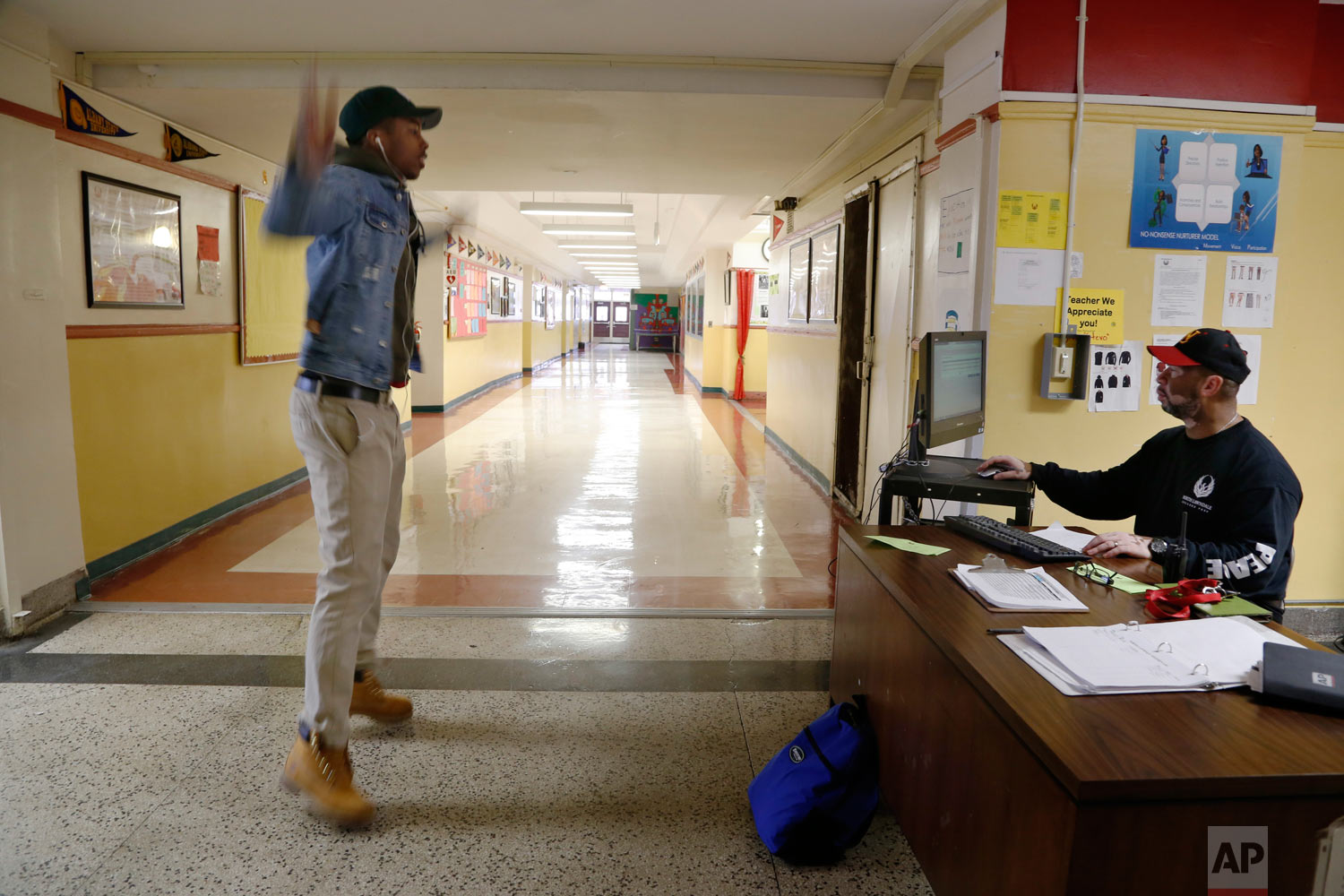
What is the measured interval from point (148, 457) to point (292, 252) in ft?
6.89

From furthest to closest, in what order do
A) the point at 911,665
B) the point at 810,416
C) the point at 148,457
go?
the point at 810,416 < the point at 148,457 < the point at 911,665

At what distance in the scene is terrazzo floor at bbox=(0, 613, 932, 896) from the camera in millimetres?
1768

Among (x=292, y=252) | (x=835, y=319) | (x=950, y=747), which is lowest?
(x=950, y=747)

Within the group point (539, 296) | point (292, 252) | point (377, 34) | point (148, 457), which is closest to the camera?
point (377, 34)

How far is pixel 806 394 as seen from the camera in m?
6.96

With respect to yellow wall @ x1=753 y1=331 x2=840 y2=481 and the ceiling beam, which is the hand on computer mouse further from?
yellow wall @ x1=753 y1=331 x2=840 y2=481

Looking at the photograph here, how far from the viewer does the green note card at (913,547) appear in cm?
204

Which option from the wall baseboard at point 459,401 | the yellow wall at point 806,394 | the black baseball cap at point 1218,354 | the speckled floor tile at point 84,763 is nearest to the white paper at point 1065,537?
the black baseball cap at point 1218,354

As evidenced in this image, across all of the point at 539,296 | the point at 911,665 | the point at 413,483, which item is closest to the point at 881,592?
the point at 911,665

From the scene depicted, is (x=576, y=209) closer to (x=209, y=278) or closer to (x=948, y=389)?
(x=209, y=278)

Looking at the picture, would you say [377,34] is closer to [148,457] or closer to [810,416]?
[148,457]

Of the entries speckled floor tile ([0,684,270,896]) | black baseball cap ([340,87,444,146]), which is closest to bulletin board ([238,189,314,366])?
speckled floor tile ([0,684,270,896])

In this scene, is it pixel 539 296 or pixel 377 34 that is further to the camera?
pixel 539 296

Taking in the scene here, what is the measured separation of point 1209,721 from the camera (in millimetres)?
1222
